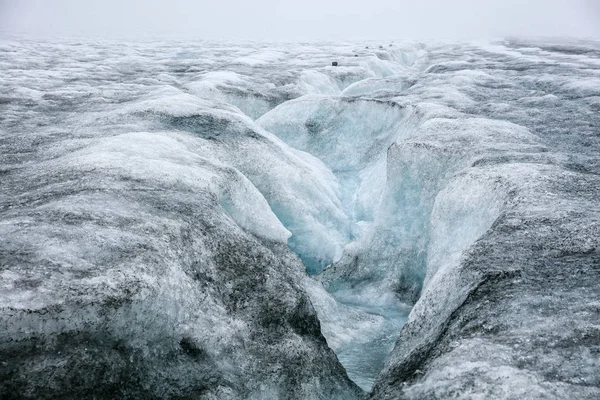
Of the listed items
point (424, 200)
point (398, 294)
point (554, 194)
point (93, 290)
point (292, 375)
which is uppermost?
point (554, 194)

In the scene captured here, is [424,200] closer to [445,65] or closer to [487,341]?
[487,341]

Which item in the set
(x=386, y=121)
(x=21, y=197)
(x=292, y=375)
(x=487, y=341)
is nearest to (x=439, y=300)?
(x=487, y=341)

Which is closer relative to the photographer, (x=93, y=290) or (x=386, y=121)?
(x=93, y=290)

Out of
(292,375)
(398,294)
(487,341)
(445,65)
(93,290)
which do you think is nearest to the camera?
(487,341)

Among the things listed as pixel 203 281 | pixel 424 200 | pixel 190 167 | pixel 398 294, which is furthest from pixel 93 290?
pixel 424 200

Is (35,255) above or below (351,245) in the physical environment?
above

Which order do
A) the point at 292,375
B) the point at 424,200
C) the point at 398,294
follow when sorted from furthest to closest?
1. the point at 424,200
2. the point at 398,294
3. the point at 292,375

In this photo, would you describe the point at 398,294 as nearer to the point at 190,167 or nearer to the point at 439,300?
the point at 439,300
